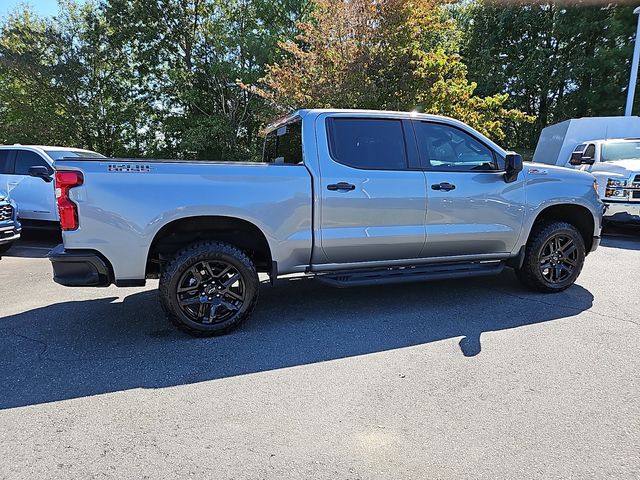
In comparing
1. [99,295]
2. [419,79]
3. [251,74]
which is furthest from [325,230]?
[251,74]

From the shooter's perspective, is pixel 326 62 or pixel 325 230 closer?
pixel 325 230

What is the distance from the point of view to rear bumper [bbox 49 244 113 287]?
353cm

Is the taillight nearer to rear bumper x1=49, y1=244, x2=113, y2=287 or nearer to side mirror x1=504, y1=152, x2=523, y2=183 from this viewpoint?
Result: rear bumper x1=49, y1=244, x2=113, y2=287

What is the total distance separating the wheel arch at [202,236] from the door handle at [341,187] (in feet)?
2.47

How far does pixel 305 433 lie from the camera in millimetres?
2566

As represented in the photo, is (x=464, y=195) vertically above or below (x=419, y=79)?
below

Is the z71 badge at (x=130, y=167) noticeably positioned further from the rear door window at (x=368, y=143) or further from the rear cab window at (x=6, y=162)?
the rear cab window at (x=6, y=162)

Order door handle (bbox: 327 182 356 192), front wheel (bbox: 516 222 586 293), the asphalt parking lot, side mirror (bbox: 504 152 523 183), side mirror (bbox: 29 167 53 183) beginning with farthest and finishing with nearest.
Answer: side mirror (bbox: 29 167 53 183) < front wheel (bbox: 516 222 586 293) < side mirror (bbox: 504 152 523 183) < door handle (bbox: 327 182 356 192) < the asphalt parking lot

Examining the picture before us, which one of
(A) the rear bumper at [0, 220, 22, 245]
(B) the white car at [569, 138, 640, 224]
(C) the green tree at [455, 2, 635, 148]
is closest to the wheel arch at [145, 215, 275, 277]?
(A) the rear bumper at [0, 220, 22, 245]

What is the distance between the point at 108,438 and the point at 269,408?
0.93 metres

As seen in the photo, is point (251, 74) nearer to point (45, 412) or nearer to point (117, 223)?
point (117, 223)

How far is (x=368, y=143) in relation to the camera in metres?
4.34

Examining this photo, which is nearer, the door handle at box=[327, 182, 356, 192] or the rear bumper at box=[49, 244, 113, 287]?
the rear bumper at box=[49, 244, 113, 287]

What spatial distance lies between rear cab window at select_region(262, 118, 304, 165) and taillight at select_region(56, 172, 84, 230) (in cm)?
178
